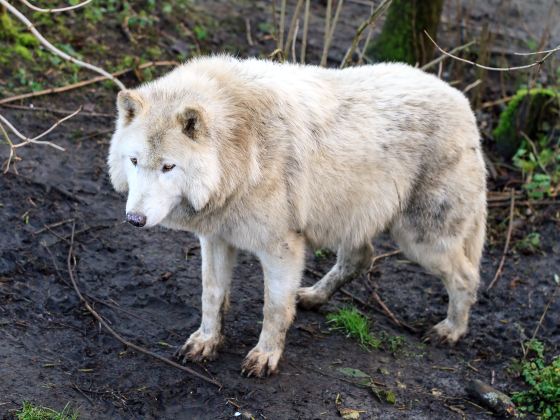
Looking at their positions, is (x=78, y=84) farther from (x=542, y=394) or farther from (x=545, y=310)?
(x=542, y=394)

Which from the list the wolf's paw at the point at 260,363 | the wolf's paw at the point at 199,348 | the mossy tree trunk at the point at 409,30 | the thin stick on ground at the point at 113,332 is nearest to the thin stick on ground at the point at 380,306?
the wolf's paw at the point at 260,363

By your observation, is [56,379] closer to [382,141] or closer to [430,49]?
[382,141]

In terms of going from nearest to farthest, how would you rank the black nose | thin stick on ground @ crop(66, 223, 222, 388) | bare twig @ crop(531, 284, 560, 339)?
1. the black nose
2. thin stick on ground @ crop(66, 223, 222, 388)
3. bare twig @ crop(531, 284, 560, 339)

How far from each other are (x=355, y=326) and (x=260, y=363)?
43.6 inches

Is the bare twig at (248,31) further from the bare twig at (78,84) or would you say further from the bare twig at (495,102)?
the bare twig at (495,102)

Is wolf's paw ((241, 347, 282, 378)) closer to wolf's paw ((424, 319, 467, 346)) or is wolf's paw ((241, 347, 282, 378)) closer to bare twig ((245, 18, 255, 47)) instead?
wolf's paw ((424, 319, 467, 346))

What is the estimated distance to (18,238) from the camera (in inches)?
252

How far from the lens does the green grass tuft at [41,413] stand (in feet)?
15.0

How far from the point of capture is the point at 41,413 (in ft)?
15.1

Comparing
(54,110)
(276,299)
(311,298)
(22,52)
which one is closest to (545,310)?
(311,298)

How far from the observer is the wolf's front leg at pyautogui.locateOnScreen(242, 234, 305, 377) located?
5.10 meters

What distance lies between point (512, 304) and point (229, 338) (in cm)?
291

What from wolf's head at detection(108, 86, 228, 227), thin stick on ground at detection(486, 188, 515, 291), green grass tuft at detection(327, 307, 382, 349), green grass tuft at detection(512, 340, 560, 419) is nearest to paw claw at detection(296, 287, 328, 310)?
green grass tuft at detection(327, 307, 382, 349)

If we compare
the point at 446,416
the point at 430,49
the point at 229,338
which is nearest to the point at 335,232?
the point at 229,338
